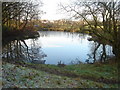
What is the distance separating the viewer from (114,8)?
974 cm

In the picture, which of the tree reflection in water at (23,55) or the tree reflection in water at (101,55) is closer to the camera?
the tree reflection in water at (23,55)

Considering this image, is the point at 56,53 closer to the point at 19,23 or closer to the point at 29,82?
the point at 29,82

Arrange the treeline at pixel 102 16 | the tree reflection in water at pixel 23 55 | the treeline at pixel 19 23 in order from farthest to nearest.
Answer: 1. the treeline at pixel 19 23
2. the tree reflection in water at pixel 23 55
3. the treeline at pixel 102 16

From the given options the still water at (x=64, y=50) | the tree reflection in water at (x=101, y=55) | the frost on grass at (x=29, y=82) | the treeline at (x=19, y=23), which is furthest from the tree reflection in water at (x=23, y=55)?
the treeline at (x=19, y=23)

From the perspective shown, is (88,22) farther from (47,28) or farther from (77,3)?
(47,28)

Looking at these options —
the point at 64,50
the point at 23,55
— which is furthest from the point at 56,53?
the point at 23,55

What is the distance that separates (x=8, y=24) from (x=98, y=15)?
19.0 m

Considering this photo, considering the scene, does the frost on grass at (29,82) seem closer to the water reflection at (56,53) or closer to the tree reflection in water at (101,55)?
the water reflection at (56,53)

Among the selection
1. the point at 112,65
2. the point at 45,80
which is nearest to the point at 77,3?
the point at 112,65

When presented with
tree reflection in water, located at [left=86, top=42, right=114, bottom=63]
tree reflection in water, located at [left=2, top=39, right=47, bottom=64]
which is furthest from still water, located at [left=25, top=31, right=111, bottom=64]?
tree reflection in water, located at [left=2, top=39, right=47, bottom=64]

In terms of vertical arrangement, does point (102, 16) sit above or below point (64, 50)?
above

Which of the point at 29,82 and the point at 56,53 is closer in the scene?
the point at 29,82

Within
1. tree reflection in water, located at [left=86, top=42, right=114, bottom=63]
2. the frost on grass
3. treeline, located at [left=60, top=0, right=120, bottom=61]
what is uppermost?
treeline, located at [left=60, top=0, right=120, bottom=61]

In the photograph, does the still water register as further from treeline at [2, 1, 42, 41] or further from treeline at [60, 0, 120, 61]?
treeline at [2, 1, 42, 41]
